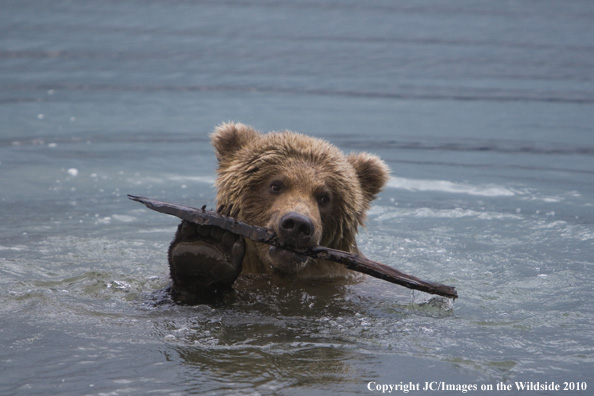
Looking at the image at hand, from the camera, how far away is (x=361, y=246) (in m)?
6.86

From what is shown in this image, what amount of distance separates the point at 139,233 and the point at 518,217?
3199mm

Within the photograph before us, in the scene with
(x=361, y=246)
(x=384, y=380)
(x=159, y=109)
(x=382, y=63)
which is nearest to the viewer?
(x=384, y=380)

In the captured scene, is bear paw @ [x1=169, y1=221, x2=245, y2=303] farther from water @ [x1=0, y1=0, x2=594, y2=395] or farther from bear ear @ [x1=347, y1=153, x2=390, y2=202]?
bear ear @ [x1=347, y1=153, x2=390, y2=202]

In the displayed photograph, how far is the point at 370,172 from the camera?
5.52m

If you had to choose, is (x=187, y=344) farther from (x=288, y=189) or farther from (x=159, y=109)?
(x=159, y=109)

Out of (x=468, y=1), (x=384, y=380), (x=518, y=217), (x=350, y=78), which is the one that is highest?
(x=468, y=1)

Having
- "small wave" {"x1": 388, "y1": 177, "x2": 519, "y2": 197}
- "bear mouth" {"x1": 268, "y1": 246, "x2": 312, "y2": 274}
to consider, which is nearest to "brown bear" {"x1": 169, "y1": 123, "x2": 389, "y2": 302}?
"bear mouth" {"x1": 268, "y1": 246, "x2": 312, "y2": 274}

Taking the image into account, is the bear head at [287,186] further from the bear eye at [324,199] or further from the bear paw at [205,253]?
the bear paw at [205,253]

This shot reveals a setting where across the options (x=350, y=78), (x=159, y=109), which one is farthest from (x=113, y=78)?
(x=350, y=78)

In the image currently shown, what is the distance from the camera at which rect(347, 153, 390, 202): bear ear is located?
5.50m

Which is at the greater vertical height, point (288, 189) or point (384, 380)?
point (288, 189)

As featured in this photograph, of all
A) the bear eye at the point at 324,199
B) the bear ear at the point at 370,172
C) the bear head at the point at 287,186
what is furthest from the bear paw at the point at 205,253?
the bear ear at the point at 370,172

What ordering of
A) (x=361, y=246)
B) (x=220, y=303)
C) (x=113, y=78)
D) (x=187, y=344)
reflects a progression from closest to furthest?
1. (x=187, y=344)
2. (x=220, y=303)
3. (x=361, y=246)
4. (x=113, y=78)

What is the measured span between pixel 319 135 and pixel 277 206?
5496mm
